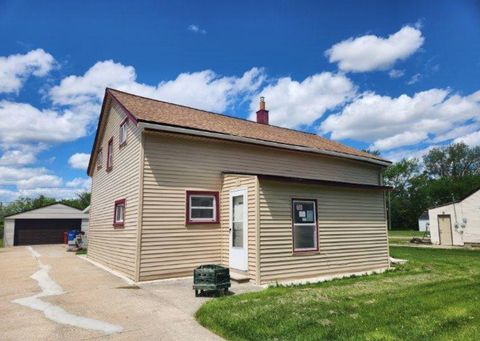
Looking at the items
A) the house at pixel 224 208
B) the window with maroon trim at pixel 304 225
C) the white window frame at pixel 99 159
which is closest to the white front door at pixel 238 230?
the house at pixel 224 208

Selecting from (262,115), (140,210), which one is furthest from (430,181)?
(140,210)

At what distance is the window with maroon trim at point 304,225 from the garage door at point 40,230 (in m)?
27.9

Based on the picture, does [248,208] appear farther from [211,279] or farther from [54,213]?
[54,213]

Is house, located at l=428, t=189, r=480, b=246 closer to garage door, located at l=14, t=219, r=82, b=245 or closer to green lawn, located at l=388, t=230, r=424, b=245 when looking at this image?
green lawn, located at l=388, t=230, r=424, b=245

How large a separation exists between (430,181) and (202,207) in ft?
245

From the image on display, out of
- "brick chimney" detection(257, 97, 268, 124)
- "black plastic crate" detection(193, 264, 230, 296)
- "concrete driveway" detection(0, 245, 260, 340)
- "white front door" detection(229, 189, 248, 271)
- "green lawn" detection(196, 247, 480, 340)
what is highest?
"brick chimney" detection(257, 97, 268, 124)

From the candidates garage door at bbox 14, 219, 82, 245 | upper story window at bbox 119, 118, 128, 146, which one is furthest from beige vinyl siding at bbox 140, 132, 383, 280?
garage door at bbox 14, 219, 82, 245

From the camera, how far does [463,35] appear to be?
9438 millimetres

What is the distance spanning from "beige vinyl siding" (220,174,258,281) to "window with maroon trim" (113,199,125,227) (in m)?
3.37

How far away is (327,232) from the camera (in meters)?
10.6

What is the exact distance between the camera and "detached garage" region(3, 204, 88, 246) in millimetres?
29844

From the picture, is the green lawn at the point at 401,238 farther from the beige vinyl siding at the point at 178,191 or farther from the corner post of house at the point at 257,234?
the corner post of house at the point at 257,234

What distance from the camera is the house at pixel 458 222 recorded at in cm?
2381

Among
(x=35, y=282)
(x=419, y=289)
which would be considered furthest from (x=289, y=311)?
(x=35, y=282)
